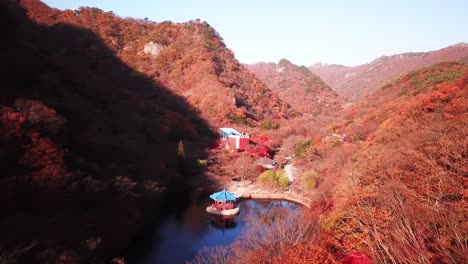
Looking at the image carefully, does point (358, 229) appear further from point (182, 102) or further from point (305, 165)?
point (182, 102)

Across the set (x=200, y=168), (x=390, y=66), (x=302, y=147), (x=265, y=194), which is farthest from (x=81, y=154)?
(x=390, y=66)

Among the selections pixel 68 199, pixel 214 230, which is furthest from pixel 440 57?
pixel 68 199

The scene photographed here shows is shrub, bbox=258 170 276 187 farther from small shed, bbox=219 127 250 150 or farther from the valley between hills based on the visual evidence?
small shed, bbox=219 127 250 150

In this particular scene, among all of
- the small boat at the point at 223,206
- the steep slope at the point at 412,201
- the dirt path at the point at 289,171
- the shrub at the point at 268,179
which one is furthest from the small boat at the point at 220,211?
the dirt path at the point at 289,171

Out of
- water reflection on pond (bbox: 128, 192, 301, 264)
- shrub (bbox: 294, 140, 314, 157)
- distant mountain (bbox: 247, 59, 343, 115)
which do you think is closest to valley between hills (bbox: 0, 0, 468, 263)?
shrub (bbox: 294, 140, 314, 157)

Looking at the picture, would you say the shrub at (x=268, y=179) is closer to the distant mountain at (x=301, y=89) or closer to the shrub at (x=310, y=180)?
the shrub at (x=310, y=180)

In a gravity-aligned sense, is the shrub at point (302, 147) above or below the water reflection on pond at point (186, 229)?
above
